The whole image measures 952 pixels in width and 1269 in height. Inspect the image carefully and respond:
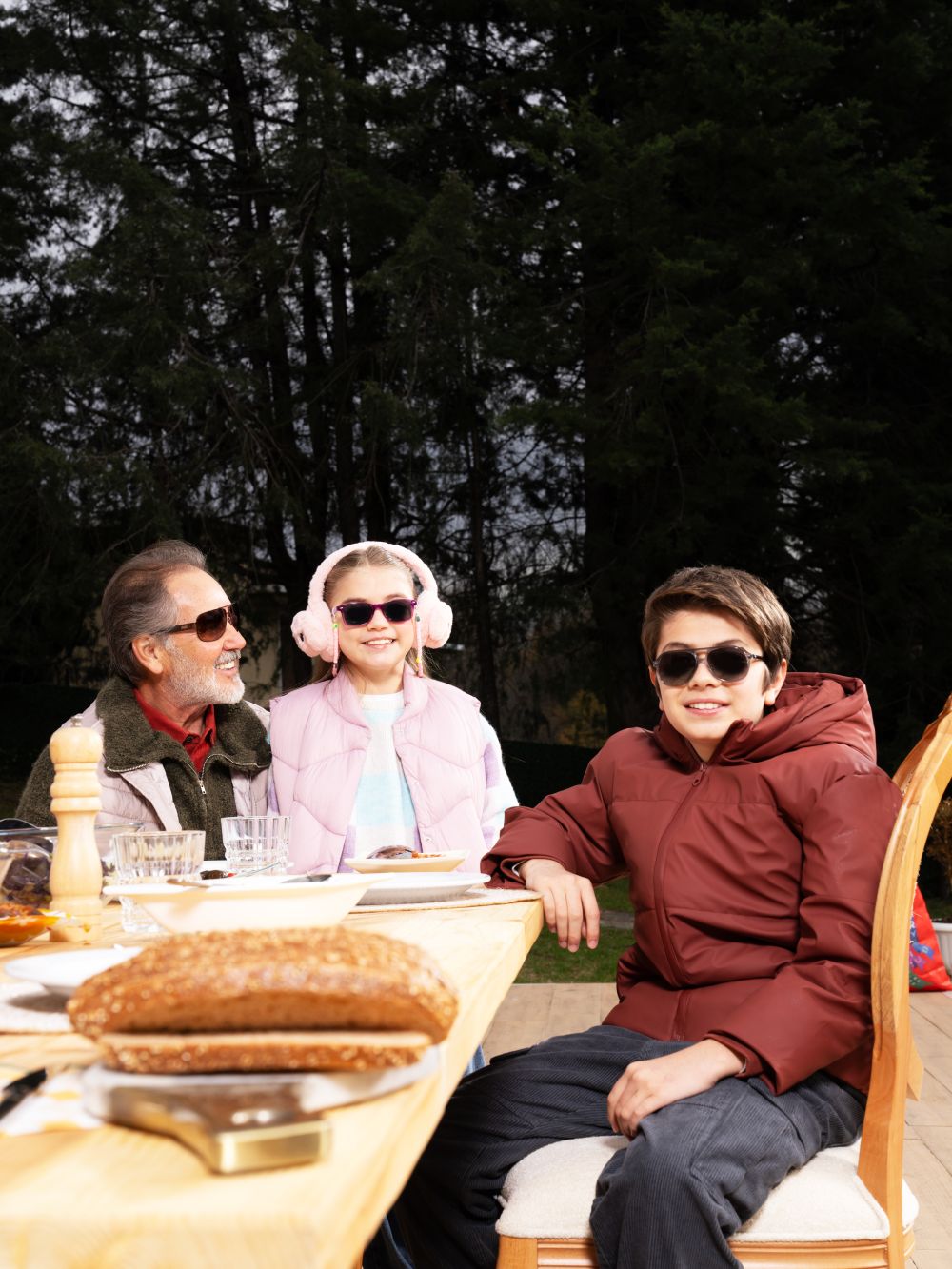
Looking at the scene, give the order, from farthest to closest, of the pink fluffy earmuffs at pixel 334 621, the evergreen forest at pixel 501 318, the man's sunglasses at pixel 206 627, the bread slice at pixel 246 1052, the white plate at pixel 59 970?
the evergreen forest at pixel 501 318 < the pink fluffy earmuffs at pixel 334 621 < the man's sunglasses at pixel 206 627 < the white plate at pixel 59 970 < the bread slice at pixel 246 1052

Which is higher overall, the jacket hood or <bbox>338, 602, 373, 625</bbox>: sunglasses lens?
<bbox>338, 602, 373, 625</bbox>: sunglasses lens

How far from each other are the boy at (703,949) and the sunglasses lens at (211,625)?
108 cm

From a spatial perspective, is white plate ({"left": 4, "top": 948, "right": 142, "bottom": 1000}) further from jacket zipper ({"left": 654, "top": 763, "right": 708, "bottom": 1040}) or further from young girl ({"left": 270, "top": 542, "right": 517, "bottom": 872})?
young girl ({"left": 270, "top": 542, "right": 517, "bottom": 872})

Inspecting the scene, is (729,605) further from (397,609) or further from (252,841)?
(397,609)

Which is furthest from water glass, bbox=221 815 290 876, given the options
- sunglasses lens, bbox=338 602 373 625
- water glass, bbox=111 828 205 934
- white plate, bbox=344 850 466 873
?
sunglasses lens, bbox=338 602 373 625

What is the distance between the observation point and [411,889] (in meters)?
1.84

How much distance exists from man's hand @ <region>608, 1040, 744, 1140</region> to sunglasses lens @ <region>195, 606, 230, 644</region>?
173 centimetres

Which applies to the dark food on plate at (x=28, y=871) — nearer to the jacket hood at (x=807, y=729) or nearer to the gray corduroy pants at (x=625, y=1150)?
the gray corduroy pants at (x=625, y=1150)

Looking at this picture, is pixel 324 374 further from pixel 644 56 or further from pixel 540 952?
pixel 540 952

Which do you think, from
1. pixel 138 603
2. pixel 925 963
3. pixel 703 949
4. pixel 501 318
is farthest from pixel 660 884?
pixel 501 318

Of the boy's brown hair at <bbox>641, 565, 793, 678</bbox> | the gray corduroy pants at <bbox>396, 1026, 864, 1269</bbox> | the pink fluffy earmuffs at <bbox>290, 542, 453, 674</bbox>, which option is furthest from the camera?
the pink fluffy earmuffs at <bbox>290, 542, 453, 674</bbox>

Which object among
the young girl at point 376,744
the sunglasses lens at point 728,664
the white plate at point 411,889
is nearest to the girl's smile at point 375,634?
the young girl at point 376,744

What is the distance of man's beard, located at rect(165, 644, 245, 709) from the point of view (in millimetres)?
3047

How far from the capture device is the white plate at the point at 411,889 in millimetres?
1844
